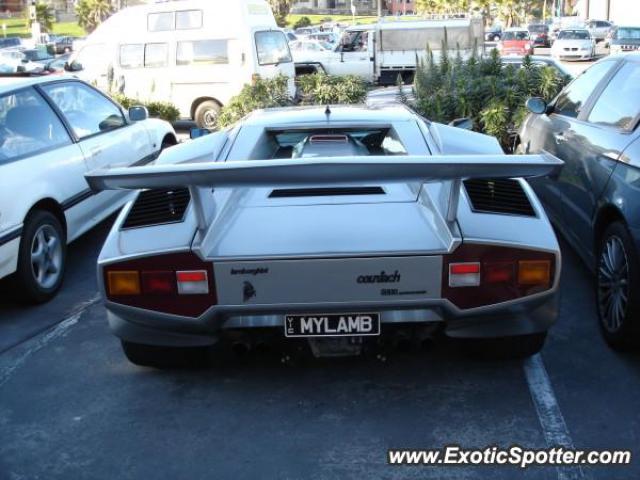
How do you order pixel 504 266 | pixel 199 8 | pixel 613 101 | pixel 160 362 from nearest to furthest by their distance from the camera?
pixel 504 266 → pixel 160 362 → pixel 613 101 → pixel 199 8

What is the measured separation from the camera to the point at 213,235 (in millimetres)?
3197

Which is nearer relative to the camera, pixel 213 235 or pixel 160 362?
pixel 213 235

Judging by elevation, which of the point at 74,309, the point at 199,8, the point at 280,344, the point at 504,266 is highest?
the point at 199,8

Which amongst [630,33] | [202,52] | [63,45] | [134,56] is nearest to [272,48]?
[202,52]

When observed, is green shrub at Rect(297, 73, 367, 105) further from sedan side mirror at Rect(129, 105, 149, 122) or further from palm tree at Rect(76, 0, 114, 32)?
palm tree at Rect(76, 0, 114, 32)

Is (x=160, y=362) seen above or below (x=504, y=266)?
below

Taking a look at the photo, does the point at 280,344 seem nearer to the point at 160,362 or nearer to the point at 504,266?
the point at 160,362

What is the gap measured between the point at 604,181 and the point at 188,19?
11110 mm

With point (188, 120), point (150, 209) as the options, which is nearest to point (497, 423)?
point (150, 209)

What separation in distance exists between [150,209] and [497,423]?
1997 mm

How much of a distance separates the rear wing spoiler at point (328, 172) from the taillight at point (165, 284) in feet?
1.37

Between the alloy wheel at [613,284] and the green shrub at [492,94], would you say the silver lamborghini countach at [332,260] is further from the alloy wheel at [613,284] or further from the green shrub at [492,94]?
the green shrub at [492,94]

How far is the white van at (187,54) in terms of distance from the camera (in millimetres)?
13438

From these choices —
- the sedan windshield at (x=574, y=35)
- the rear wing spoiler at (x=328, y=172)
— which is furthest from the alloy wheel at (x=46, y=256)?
the sedan windshield at (x=574, y=35)
